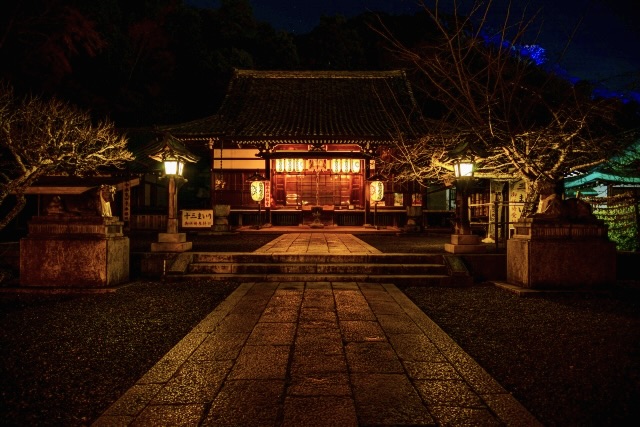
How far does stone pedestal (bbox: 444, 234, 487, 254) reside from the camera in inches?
351

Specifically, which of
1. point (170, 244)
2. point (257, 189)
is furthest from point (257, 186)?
point (170, 244)

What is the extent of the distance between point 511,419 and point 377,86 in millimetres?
21518

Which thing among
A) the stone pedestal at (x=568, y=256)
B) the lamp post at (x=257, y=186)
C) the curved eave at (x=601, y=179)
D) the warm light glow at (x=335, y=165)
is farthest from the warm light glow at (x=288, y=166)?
the stone pedestal at (x=568, y=256)

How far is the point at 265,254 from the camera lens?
8.80 metres

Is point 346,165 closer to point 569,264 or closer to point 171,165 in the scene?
point 171,165

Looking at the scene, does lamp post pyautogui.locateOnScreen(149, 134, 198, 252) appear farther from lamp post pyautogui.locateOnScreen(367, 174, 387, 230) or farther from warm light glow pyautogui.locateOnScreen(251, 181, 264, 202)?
lamp post pyautogui.locateOnScreen(367, 174, 387, 230)

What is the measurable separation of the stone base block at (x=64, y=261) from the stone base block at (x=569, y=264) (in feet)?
24.4

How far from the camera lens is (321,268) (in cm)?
827

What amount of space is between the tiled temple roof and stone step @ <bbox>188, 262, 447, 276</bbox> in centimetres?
780

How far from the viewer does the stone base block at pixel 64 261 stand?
23.1 ft

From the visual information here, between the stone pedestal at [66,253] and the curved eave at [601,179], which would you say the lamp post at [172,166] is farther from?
the curved eave at [601,179]

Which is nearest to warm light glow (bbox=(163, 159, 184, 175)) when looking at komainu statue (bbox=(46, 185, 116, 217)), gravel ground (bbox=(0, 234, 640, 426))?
komainu statue (bbox=(46, 185, 116, 217))

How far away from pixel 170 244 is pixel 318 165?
1055 cm

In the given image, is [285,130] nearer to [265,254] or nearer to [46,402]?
[265,254]
